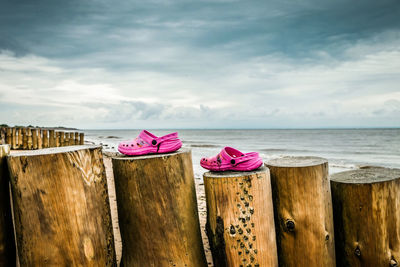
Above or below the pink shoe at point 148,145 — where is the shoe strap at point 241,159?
below

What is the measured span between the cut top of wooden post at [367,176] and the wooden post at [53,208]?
2.36 metres

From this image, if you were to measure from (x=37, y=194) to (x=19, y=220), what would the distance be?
268 millimetres

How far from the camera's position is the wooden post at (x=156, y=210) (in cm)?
241

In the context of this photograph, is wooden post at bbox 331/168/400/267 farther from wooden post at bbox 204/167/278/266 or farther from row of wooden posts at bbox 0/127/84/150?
row of wooden posts at bbox 0/127/84/150

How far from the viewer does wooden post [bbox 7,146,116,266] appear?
6.73 ft

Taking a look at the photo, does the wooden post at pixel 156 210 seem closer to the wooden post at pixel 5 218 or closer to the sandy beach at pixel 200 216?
the wooden post at pixel 5 218

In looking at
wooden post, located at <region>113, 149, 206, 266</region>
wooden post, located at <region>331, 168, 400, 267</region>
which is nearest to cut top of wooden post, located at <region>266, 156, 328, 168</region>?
wooden post, located at <region>331, 168, 400, 267</region>

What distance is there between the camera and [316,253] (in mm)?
2516

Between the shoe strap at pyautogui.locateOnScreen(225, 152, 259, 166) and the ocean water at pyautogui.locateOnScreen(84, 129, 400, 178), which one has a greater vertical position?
the shoe strap at pyautogui.locateOnScreen(225, 152, 259, 166)

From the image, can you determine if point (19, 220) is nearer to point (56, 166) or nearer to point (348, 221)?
point (56, 166)

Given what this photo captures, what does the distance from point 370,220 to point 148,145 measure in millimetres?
2184

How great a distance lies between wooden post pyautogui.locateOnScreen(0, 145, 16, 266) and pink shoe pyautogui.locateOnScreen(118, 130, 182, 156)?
927mm

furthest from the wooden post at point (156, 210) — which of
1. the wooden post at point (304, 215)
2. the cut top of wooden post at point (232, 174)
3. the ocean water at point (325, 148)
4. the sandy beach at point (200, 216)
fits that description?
the ocean water at point (325, 148)

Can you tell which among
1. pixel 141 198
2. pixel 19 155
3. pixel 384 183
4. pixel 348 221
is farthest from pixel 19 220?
pixel 384 183
